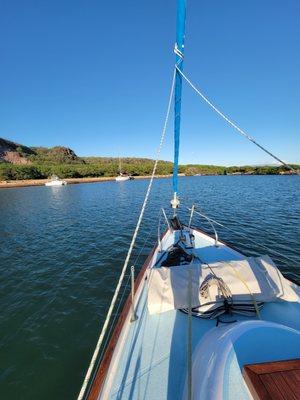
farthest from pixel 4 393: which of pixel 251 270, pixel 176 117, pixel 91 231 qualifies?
pixel 91 231

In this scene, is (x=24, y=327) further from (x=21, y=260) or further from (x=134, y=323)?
(x=21, y=260)

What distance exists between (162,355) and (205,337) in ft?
2.65

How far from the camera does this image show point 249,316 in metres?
4.08

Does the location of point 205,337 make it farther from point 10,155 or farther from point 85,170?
point 10,155

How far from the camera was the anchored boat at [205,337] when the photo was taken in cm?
225

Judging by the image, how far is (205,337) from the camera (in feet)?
11.0

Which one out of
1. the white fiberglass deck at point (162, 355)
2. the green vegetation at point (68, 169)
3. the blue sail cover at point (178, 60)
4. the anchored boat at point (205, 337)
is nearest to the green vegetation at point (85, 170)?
the green vegetation at point (68, 169)

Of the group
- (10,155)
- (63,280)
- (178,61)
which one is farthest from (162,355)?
(10,155)

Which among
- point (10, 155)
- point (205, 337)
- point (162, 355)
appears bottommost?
point (162, 355)

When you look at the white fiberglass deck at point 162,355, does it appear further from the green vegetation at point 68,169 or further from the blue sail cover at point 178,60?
the green vegetation at point 68,169

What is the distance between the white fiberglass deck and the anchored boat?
11mm

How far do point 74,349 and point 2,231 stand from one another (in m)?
15.4

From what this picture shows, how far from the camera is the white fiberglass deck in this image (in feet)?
8.58

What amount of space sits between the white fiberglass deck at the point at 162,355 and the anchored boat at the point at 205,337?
11 mm
